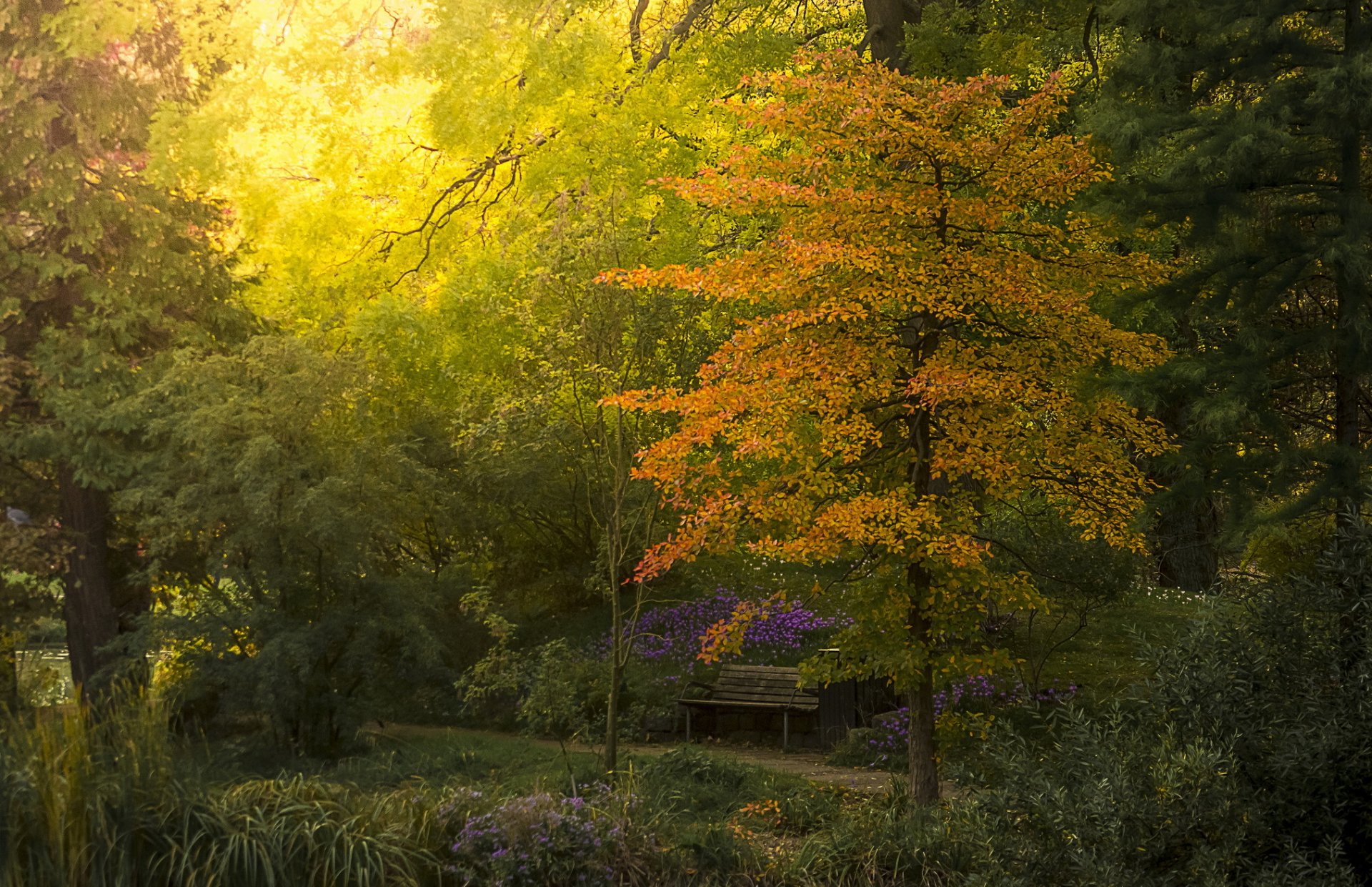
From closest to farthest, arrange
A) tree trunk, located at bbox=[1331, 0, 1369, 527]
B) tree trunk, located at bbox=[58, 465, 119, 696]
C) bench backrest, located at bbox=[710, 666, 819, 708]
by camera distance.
A: tree trunk, located at bbox=[1331, 0, 1369, 527]
bench backrest, located at bbox=[710, 666, 819, 708]
tree trunk, located at bbox=[58, 465, 119, 696]

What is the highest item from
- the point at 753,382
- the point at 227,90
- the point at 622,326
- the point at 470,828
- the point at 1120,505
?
the point at 227,90

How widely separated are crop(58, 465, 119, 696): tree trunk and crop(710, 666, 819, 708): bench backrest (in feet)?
21.5

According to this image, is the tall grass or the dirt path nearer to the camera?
the tall grass

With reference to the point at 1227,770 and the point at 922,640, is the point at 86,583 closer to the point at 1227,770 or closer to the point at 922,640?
the point at 922,640

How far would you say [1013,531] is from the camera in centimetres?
1234

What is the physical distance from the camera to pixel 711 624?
1579cm

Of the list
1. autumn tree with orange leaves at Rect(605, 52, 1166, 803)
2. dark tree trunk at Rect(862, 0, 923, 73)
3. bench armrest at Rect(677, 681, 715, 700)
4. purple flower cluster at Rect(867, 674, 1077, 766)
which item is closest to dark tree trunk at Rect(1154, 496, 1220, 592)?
purple flower cluster at Rect(867, 674, 1077, 766)

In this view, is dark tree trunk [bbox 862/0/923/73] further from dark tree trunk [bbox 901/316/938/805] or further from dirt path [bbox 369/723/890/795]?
dirt path [bbox 369/723/890/795]

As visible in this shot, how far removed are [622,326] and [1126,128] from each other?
3.95 metres

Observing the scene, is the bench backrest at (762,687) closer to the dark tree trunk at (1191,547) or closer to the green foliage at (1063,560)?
the green foliage at (1063,560)

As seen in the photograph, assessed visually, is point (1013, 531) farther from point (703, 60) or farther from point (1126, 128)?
point (703, 60)

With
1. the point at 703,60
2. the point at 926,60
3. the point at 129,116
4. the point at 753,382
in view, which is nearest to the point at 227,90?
the point at 129,116

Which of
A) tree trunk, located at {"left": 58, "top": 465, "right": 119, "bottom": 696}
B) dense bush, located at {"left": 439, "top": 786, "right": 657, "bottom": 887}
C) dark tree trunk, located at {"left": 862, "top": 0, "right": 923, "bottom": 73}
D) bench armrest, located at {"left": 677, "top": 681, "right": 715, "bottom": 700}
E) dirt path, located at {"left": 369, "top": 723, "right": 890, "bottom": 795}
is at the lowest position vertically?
dirt path, located at {"left": 369, "top": 723, "right": 890, "bottom": 795}

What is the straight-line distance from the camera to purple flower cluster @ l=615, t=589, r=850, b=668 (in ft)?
50.4
